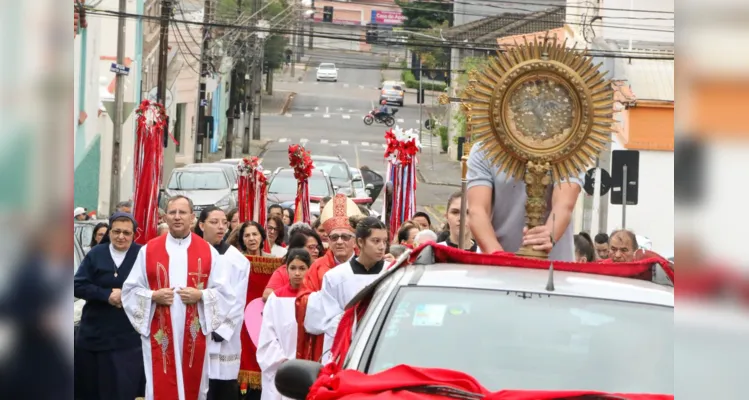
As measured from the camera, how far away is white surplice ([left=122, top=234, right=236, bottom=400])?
9.19 metres

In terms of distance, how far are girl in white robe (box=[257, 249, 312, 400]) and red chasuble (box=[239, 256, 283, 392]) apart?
1.32m

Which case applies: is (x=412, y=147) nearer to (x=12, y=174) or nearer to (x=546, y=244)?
Answer: (x=546, y=244)

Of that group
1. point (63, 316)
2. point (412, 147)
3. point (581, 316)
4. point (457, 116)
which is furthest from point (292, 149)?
point (457, 116)

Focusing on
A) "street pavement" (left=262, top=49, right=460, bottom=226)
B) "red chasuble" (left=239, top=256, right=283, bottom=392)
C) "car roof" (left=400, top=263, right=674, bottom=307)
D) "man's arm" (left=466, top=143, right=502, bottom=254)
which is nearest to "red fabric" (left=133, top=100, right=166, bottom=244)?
"red chasuble" (left=239, top=256, right=283, bottom=392)

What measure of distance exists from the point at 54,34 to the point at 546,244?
17.8 feet

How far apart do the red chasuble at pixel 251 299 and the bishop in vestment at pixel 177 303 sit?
2.18ft

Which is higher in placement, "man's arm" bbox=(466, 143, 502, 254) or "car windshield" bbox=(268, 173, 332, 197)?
"car windshield" bbox=(268, 173, 332, 197)

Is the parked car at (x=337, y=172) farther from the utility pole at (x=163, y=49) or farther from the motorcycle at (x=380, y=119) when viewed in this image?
the motorcycle at (x=380, y=119)

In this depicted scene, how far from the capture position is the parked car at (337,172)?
31.5 m

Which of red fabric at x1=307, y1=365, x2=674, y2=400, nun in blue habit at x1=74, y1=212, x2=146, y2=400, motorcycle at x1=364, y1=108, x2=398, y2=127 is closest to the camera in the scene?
red fabric at x1=307, y1=365, x2=674, y2=400

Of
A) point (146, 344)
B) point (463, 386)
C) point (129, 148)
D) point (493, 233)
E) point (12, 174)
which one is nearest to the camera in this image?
point (12, 174)

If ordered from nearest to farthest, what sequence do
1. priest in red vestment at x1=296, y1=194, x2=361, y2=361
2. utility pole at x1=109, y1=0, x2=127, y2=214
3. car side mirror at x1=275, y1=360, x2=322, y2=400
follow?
car side mirror at x1=275, y1=360, x2=322, y2=400 → priest in red vestment at x1=296, y1=194, x2=361, y2=361 → utility pole at x1=109, y1=0, x2=127, y2=214

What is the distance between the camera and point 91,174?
2914 centimetres

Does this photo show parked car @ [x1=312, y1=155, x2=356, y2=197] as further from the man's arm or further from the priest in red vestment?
the man's arm
